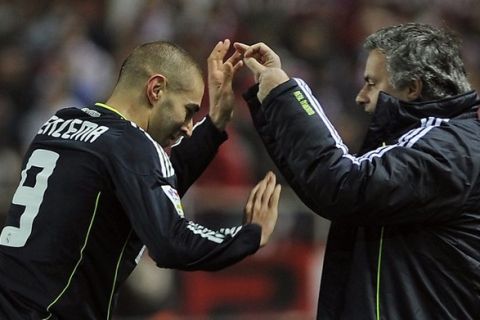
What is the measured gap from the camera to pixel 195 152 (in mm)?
4785

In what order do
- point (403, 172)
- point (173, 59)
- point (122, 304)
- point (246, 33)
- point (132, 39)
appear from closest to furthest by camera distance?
point (403, 172)
point (173, 59)
point (122, 304)
point (132, 39)
point (246, 33)

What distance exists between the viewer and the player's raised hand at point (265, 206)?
3971mm

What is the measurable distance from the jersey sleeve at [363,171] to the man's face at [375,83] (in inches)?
9.7

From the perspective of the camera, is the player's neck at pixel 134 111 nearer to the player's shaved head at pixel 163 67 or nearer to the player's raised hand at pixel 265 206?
the player's shaved head at pixel 163 67

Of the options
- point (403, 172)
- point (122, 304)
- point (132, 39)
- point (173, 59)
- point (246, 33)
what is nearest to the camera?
point (403, 172)

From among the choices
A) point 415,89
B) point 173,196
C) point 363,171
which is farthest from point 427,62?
point 173,196

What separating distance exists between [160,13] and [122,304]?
11.1 ft

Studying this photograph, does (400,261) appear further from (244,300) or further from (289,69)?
(289,69)

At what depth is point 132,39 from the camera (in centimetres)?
1009

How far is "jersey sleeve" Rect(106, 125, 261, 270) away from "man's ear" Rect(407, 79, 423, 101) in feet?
2.49

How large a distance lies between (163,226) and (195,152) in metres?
0.98

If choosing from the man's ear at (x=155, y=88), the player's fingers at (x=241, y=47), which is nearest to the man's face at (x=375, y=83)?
the player's fingers at (x=241, y=47)

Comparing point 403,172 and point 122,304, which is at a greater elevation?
point 403,172

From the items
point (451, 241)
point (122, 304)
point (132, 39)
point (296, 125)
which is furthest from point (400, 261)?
point (132, 39)
